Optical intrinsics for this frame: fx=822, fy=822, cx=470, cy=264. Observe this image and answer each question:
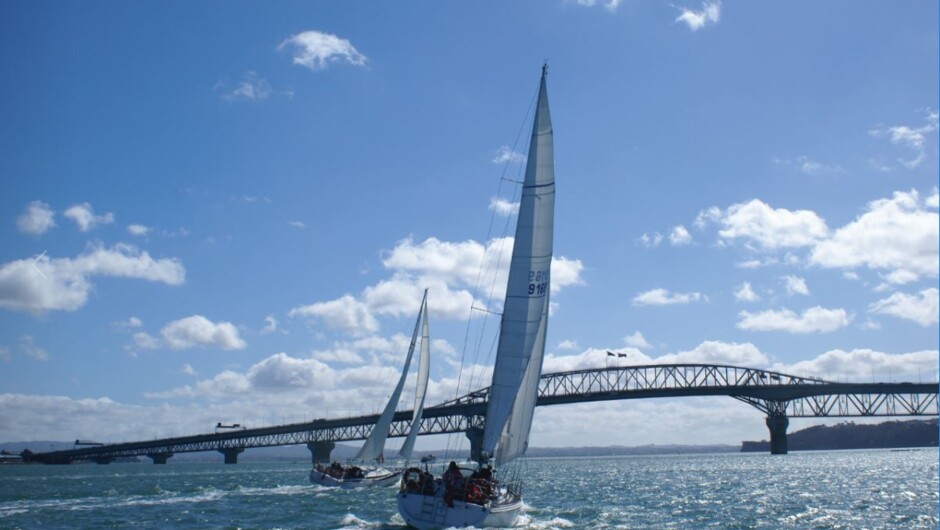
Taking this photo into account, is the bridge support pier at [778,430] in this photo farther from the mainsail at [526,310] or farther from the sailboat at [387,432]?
the mainsail at [526,310]

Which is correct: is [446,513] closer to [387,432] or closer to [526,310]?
[526,310]

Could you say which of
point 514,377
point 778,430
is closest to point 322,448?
point 778,430

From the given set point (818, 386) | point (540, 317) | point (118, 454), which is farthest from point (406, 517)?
point (118, 454)

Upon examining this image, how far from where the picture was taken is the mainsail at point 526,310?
2897 cm

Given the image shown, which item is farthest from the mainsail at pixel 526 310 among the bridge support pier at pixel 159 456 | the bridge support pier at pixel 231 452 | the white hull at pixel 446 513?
the bridge support pier at pixel 159 456

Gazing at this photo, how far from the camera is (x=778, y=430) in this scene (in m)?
144

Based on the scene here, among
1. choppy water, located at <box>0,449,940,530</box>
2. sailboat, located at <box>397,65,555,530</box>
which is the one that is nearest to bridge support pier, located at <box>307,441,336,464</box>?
choppy water, located at <box>0,449,940,530</box>

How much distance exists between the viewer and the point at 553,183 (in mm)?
30250

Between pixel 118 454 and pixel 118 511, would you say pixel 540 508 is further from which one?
pixel 118 454

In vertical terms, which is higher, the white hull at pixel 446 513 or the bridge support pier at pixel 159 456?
the white hull at pixel 446 513

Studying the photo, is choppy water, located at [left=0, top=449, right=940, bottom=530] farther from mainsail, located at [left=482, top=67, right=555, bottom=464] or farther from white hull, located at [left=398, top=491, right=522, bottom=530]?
mainsail, located at [left=482, top=67, right=555, bottom=464]

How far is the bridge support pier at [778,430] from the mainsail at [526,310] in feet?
409

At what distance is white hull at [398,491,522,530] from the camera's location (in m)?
27.2

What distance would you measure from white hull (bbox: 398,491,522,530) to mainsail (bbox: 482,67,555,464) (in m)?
1.91
